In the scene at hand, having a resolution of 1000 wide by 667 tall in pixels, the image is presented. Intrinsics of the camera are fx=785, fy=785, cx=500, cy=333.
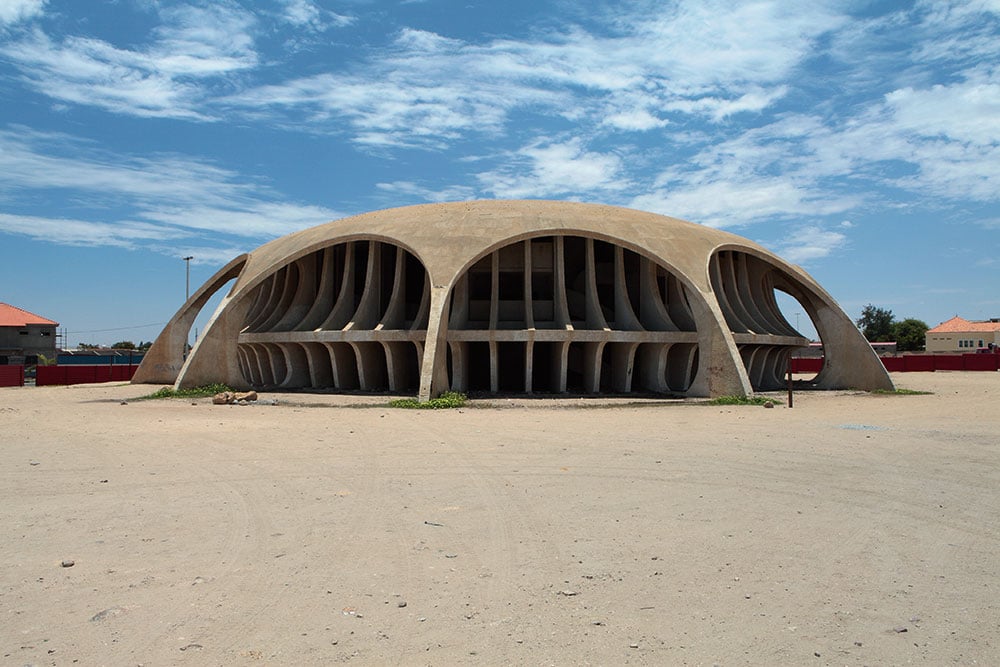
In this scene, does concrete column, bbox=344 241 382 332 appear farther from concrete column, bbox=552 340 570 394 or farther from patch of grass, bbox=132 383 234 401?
concrete column, bbox=552 340 570 394

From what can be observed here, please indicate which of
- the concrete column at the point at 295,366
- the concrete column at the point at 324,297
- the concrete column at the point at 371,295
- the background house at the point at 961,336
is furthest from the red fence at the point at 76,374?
the background house at the point at 961,336

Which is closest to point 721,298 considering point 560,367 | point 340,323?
point 560,367

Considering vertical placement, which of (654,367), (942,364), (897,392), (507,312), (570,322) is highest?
(507,312)

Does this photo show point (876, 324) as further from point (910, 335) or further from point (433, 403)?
point (433, 403)

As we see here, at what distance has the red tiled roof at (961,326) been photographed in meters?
85.4

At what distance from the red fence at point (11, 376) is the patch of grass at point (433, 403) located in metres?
23.3

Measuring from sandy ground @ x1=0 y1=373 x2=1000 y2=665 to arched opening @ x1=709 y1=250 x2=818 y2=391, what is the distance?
13.2m

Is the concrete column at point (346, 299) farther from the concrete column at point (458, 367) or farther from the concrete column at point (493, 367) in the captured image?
the concrete column at point (493, 367)

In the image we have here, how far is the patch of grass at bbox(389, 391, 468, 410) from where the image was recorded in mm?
20141

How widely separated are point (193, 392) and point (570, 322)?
12.2 metres

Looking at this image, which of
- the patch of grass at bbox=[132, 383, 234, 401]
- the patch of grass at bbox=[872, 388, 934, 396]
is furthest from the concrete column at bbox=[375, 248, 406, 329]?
the patch of grass at bbox=[872, 388, 934, 396]

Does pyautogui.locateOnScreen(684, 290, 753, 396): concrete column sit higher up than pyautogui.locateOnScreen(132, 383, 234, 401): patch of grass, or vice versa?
pyautogui.locateOnScreen(684, 290, 753, 396): concrete column

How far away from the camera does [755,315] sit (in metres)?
28.5

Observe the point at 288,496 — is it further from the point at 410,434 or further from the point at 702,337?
the point at 702,337
